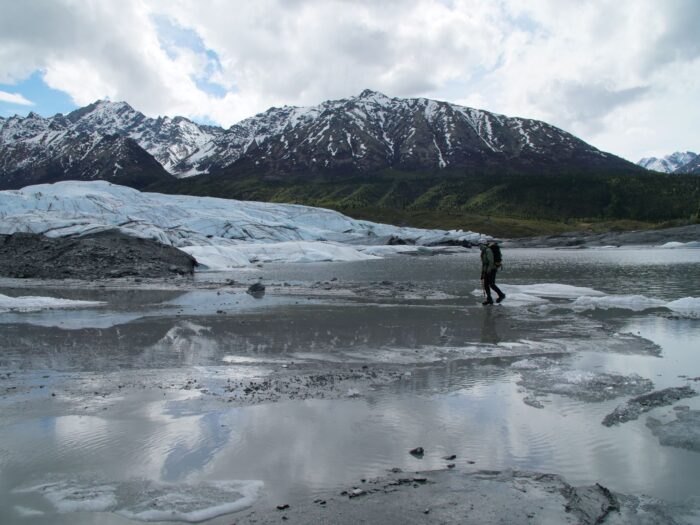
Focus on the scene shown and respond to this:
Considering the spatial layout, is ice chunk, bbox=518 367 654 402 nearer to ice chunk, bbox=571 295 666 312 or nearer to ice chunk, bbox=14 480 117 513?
ice chunk, bbox=14 480 117 513

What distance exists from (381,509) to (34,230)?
44.3 m

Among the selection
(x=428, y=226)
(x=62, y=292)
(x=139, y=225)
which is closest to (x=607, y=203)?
(x=428, y=226)

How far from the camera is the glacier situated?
45875mm

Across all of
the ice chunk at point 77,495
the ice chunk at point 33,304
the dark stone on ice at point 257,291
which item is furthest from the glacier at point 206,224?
the ice chunk at point 77,495

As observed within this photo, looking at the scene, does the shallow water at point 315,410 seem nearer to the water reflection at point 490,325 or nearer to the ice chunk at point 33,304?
the water reflection at point 490,325

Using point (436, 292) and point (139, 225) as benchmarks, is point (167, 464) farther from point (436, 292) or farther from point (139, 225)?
point (139, 225)

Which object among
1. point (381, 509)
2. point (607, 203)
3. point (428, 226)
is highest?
point (607, 203)

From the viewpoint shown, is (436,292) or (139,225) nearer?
(436,292)

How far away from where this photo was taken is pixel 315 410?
22.3ft

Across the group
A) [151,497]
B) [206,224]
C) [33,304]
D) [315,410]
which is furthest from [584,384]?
[206,224]

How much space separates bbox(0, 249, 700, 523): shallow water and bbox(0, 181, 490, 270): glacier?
111 feet

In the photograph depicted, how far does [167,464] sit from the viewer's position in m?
5.14

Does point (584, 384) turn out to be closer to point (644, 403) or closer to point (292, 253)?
point (644, 403)

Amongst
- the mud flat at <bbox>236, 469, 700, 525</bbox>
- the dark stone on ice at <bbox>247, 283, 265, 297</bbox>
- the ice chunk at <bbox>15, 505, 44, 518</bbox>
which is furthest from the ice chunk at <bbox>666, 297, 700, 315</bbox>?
the ice chunk at <bbox>15, 505, 44, 518</bbox>
